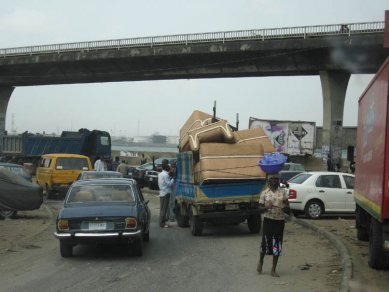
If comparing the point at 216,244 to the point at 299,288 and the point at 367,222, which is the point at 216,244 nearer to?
the point at 367,222

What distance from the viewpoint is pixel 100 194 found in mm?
10711

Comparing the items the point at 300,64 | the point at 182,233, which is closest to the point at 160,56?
the point at 300,64

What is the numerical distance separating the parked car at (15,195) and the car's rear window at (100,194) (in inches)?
218

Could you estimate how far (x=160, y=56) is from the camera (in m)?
42.0

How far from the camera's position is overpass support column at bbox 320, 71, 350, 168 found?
37750 mm

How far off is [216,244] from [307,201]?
19.3ft

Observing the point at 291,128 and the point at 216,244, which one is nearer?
the point at 216,244

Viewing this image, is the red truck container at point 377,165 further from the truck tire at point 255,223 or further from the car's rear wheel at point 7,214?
the car's rear wheel at point 7,214

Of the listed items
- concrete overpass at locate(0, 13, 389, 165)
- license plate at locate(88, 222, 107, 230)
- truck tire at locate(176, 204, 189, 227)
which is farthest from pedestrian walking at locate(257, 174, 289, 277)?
concrete overpass at locate(0, 13, 389, 165)

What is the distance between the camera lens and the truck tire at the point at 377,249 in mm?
8242

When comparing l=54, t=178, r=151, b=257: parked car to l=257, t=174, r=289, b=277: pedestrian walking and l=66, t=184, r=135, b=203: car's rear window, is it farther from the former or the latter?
l=257, t=174, r=289, b=277: pedestrian walking

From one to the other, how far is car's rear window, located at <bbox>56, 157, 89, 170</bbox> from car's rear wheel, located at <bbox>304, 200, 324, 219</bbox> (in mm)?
10475

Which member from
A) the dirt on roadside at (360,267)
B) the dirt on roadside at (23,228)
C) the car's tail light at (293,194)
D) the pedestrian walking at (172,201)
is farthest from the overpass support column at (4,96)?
the dirt on roadside at (360,267)

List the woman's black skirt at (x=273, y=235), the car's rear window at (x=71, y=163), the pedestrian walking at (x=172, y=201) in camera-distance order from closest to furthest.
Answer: the woman's black skirt at (x=273, y=235)
the pedestrian walking at (x=172, y=201)
the car's rear window at (x=71, y=163)
